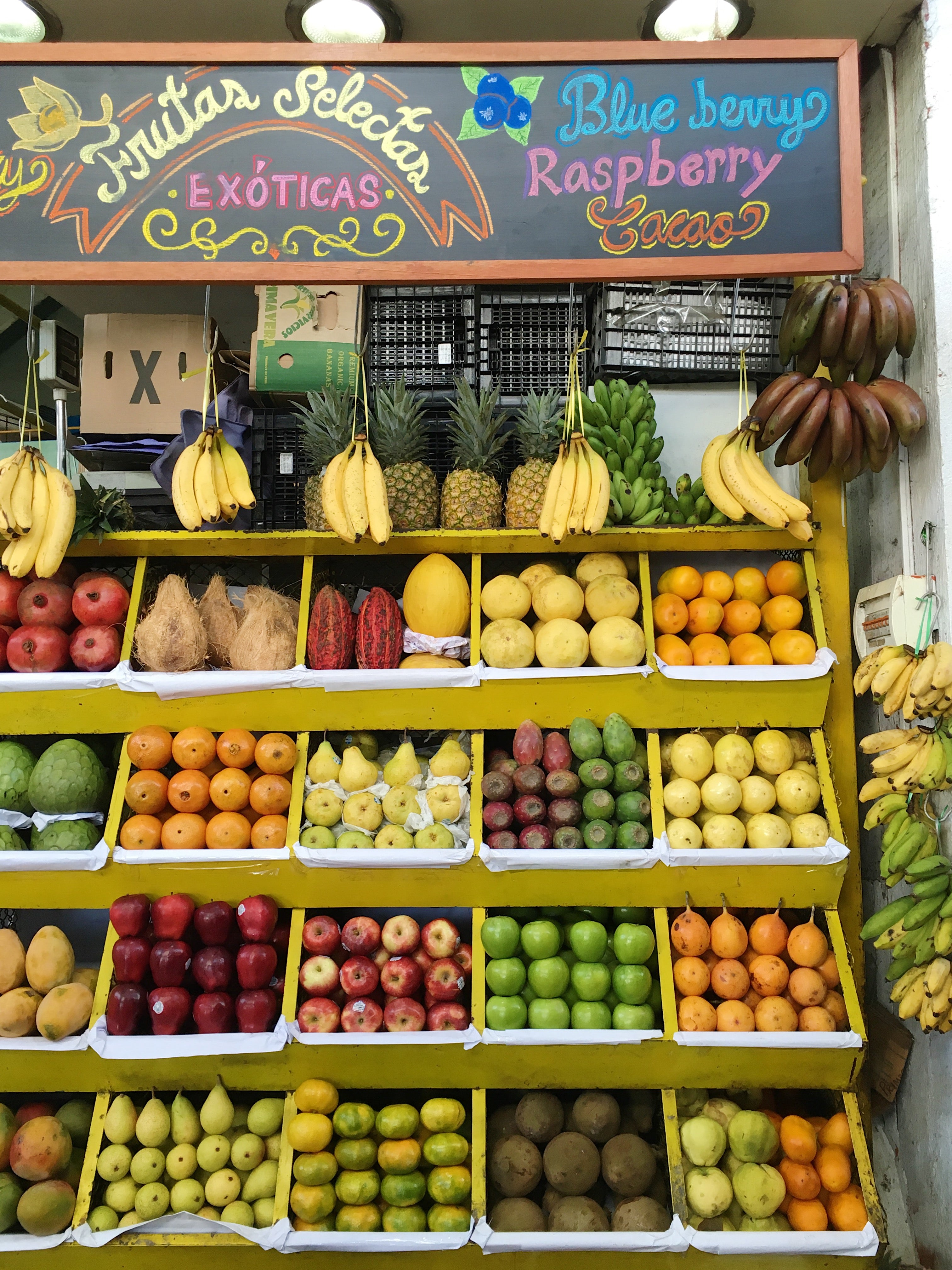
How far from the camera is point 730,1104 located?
2.93 m

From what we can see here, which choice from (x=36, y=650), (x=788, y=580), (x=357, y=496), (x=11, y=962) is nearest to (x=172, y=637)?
(x=36, y=650)

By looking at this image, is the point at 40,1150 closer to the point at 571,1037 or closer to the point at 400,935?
the point at 400,935

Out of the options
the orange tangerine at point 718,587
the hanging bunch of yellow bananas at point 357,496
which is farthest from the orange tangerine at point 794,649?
the hanging bunch of yellow bananas at point 357,496

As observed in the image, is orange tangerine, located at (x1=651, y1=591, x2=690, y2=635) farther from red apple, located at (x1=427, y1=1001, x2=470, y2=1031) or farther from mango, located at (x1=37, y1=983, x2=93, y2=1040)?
mango, located at (x1=37, y1=983, x2=93, y2=1040)

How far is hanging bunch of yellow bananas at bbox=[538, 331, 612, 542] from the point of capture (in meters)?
3.01

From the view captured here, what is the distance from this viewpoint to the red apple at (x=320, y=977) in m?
2.98

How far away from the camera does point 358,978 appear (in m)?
2.97

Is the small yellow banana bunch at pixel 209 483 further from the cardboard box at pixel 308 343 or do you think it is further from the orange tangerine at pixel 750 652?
the orange tangerine at pixel 750 652

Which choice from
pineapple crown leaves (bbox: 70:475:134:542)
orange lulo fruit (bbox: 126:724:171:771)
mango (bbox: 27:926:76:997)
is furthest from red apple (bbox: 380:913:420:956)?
pineapple crown leaves (bbox: 70:475:134:542)

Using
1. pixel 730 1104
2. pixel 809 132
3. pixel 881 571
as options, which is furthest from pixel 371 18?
pixel 730 1104

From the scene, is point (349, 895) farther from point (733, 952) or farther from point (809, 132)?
point (809, 132)

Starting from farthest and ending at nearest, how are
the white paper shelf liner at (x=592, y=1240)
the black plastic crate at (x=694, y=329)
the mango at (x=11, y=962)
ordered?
the black plastic crate at (x=694, y=329) → the mango at (x=11, y=962) → the white paper shelf liner at (x=592, y=1240)

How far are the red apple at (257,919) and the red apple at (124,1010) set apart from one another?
37cm

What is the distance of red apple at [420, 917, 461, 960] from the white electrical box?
191 cm
